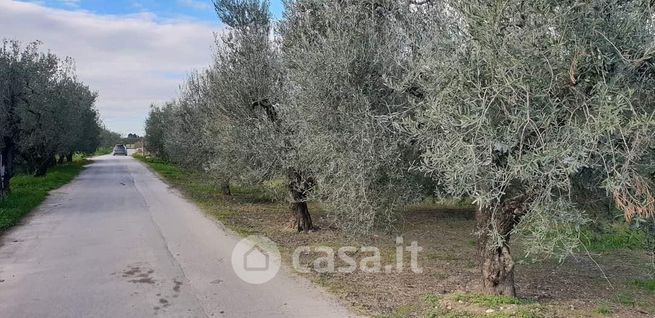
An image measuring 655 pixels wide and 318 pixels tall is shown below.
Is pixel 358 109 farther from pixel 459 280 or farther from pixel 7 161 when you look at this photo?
→ pixel 7 161

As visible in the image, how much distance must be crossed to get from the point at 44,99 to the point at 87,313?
20.2 metres

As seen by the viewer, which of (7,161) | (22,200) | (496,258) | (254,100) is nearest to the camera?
(496,258)

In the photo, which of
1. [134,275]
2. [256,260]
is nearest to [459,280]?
[256,260]

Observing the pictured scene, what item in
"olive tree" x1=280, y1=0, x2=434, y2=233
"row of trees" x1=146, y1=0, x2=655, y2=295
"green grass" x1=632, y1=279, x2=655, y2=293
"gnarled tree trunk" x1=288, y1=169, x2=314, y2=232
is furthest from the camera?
"gnarled tree trunk" x1=288, y1=169, x2=314, y2=232

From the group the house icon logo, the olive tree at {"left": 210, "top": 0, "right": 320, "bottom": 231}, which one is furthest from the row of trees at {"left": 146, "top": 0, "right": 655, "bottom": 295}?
the olive tree at {"left": 210, "top": 0, "right": 320, "bottom": 231}

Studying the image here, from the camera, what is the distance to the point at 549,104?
16.5ft

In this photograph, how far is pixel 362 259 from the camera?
9.20 metres

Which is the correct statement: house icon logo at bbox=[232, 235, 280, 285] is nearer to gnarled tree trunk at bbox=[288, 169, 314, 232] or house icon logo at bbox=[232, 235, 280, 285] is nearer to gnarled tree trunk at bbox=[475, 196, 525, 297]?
gnarled tree trunk at bbox=[288, 169, 314, 232]

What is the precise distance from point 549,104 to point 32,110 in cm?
2329

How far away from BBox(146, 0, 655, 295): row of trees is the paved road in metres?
1.74

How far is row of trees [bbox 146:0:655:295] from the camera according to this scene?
4742 mm

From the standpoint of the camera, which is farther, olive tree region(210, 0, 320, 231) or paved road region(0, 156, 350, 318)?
olive tree region(210, 0, 320, 231)

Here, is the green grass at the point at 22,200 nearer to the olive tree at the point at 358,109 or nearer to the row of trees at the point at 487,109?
the olive tree at the point at 358,109

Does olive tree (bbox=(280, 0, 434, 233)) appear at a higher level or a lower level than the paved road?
higher
